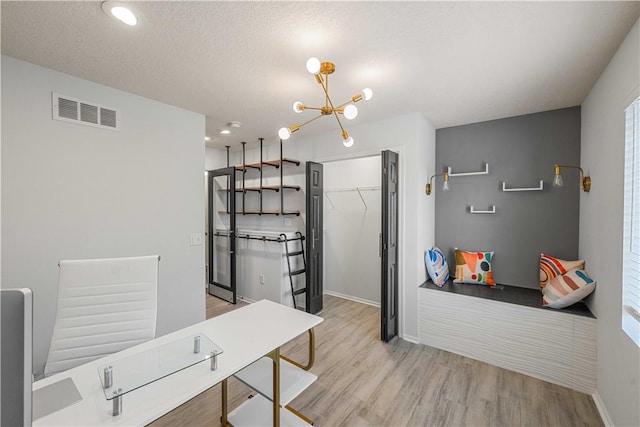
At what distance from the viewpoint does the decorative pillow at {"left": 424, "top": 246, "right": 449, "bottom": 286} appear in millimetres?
3018

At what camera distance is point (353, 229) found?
431cm

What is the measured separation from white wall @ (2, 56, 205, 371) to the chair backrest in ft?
1.49

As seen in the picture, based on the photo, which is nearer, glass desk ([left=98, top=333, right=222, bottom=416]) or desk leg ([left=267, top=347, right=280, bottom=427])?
glass desk ([left=98, top=333, right=222, bottom=416])

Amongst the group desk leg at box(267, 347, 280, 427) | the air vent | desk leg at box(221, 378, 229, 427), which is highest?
the air vent

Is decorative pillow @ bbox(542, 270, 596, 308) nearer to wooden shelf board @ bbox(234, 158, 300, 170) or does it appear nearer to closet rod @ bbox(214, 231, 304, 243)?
closet rod @ bbox(214, 231, 304, 243)

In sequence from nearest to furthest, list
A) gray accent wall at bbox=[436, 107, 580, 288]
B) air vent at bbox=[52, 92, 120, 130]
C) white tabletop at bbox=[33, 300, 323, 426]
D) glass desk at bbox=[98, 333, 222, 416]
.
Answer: white tabletop at bbox=[33, 300, 323, 426]
glass desk at bbox=[98, 333, 222, 416]
air vent at bbox=[52, 92, 120, 130]
gray accent wall at bbox=[436, 107, 580, 288]

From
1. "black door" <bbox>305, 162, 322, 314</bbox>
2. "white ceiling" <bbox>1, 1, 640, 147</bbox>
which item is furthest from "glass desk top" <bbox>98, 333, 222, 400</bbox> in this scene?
"black door" <bbox>305, 162, 322, 314</bbox>

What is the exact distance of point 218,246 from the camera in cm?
461

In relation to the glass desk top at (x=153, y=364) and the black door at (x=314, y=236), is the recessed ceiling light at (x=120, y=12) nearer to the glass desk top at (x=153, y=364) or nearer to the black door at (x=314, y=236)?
the glass desk top at (x=153, y=364)

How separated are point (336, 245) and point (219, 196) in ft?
7.36

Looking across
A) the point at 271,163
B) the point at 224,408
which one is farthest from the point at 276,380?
the point at 271,163

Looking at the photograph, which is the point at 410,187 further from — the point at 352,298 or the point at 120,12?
the point at 120,12

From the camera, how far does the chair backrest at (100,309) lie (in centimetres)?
144

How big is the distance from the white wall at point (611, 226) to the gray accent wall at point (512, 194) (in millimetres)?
420
